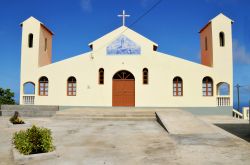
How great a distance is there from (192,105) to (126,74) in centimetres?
556

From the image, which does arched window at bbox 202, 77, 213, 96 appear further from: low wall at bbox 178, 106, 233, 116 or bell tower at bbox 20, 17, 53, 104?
bell tower at bbox 20, 17, 53, 104

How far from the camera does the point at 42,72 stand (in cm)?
2203

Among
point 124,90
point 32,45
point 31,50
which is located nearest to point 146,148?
point 124,90

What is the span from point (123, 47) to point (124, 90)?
333 centimetres

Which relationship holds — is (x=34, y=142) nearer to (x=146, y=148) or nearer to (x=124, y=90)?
(x=146, y=148)

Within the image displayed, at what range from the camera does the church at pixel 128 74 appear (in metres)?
21.2

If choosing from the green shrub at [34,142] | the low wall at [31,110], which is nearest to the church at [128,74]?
the low wall at [31,110]

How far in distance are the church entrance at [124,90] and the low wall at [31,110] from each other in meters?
4.57

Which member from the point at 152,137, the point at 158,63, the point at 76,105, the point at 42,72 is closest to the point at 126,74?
the point at 158,63

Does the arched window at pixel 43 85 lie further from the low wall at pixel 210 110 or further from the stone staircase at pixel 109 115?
the low wall at pixel 210 110

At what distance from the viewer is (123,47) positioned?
21766 mm

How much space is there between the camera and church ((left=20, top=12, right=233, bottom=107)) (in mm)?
21234

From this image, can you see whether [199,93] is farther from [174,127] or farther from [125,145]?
[125,145]

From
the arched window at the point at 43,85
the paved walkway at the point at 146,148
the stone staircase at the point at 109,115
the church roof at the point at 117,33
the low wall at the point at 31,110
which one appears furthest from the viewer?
the arched window at the point at 43,85
